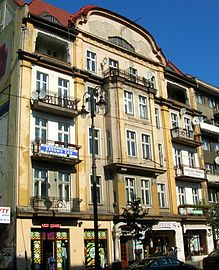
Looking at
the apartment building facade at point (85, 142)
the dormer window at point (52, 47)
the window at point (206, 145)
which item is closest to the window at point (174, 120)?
the apartment building facade at point (85, 142)

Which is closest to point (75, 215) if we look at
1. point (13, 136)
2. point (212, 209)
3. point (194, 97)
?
point (13, 136)

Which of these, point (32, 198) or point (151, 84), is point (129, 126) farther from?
point (32, 198)

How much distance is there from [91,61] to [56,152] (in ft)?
30.2

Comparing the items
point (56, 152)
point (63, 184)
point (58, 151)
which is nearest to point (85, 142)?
point (58, 151)

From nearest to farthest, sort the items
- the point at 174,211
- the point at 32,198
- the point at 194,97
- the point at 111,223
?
the point at 32,198
the point at 111,223
the point at 174,211
the point at 194,97

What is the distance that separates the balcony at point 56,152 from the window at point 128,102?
613cm

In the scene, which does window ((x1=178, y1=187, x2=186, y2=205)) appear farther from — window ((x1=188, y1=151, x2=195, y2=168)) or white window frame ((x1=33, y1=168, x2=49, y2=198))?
white window frame ((x1=33, y1=168, x2=49, y2=198))

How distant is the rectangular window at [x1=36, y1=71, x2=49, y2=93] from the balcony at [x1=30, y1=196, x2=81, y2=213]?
7.52 m

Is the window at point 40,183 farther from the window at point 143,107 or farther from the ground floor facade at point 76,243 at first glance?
the window at point 143,107

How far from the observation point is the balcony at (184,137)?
120ft

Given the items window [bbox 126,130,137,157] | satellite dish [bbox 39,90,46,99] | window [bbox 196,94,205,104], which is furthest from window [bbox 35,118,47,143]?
window [bbox 196,94,205,104]

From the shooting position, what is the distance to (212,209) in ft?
112

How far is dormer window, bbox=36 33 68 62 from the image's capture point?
2947cm

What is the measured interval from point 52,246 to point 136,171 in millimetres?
8641
